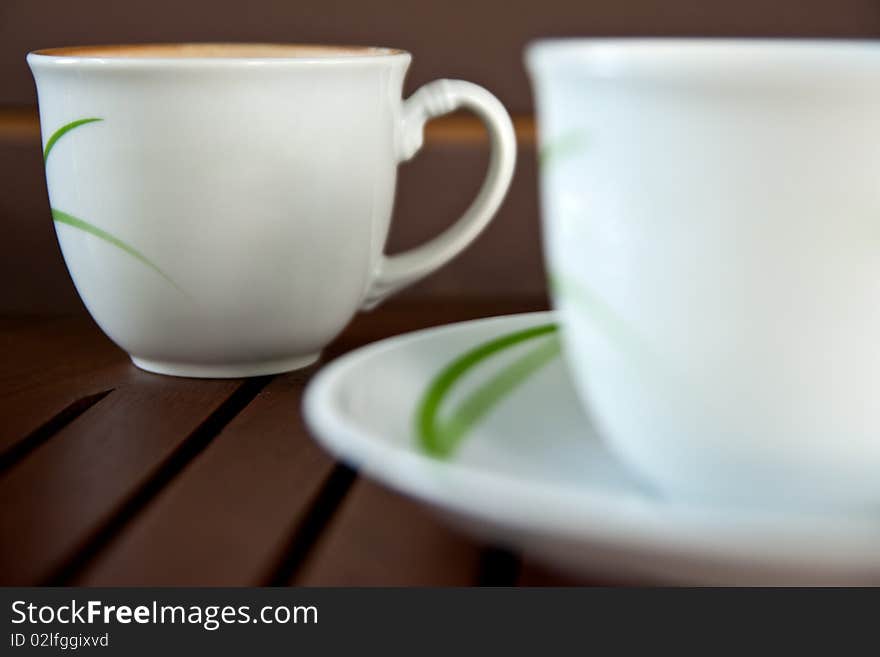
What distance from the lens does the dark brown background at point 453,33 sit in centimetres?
73

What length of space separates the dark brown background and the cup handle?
0.52 ft

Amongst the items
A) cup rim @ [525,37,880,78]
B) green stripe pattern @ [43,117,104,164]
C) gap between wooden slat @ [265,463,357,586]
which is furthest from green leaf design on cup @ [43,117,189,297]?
cup rim @ [525,37,880,78]

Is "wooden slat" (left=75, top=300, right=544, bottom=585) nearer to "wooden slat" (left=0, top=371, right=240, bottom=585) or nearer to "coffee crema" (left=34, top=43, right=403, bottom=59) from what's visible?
"wooden slat" (left=0, top=371, right=240, bottom=585)

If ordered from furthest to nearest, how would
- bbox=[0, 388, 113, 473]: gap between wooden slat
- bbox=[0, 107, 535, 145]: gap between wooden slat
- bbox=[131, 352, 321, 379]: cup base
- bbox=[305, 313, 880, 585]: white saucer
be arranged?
1. bbox=[0, 107, 535, 145]: gap between wooden slat
2. bbox=[131, 352, 321, 379]: cup base
3. bbox=[0, 388, 113, 473]: gap between wooden slat
4. bbox=[305, 313, 880, 585]: white saucer

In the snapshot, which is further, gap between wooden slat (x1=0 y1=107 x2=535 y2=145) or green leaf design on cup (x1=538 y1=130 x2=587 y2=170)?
gap between wooden slat (x1=0 y1=107 x2=535 y2=145)

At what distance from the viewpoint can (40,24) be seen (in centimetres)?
74

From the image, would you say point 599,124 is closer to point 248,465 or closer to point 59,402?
point 248,465

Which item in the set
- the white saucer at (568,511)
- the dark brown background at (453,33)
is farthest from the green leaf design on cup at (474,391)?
the dark brown background at (453,33)

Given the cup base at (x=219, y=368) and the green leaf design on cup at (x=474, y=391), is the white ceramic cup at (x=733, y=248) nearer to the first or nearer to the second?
the green leaf design on cup at (x=474, y=391)

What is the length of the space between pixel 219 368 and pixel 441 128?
0.27m

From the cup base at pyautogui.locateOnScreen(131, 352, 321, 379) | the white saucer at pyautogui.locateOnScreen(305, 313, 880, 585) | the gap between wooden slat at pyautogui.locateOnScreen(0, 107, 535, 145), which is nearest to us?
the white saucer at pyautogui.locateOnScreen(305, 313, 880, 585)

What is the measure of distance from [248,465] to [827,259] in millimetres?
198

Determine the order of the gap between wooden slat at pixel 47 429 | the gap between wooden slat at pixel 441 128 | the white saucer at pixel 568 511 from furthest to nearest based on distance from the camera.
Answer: the gap between wooden slat at pixel 441 128
the gap between wooden slat at pixel 47 429
the white saucer at pixel 568 511

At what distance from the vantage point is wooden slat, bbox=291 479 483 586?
296 mm
